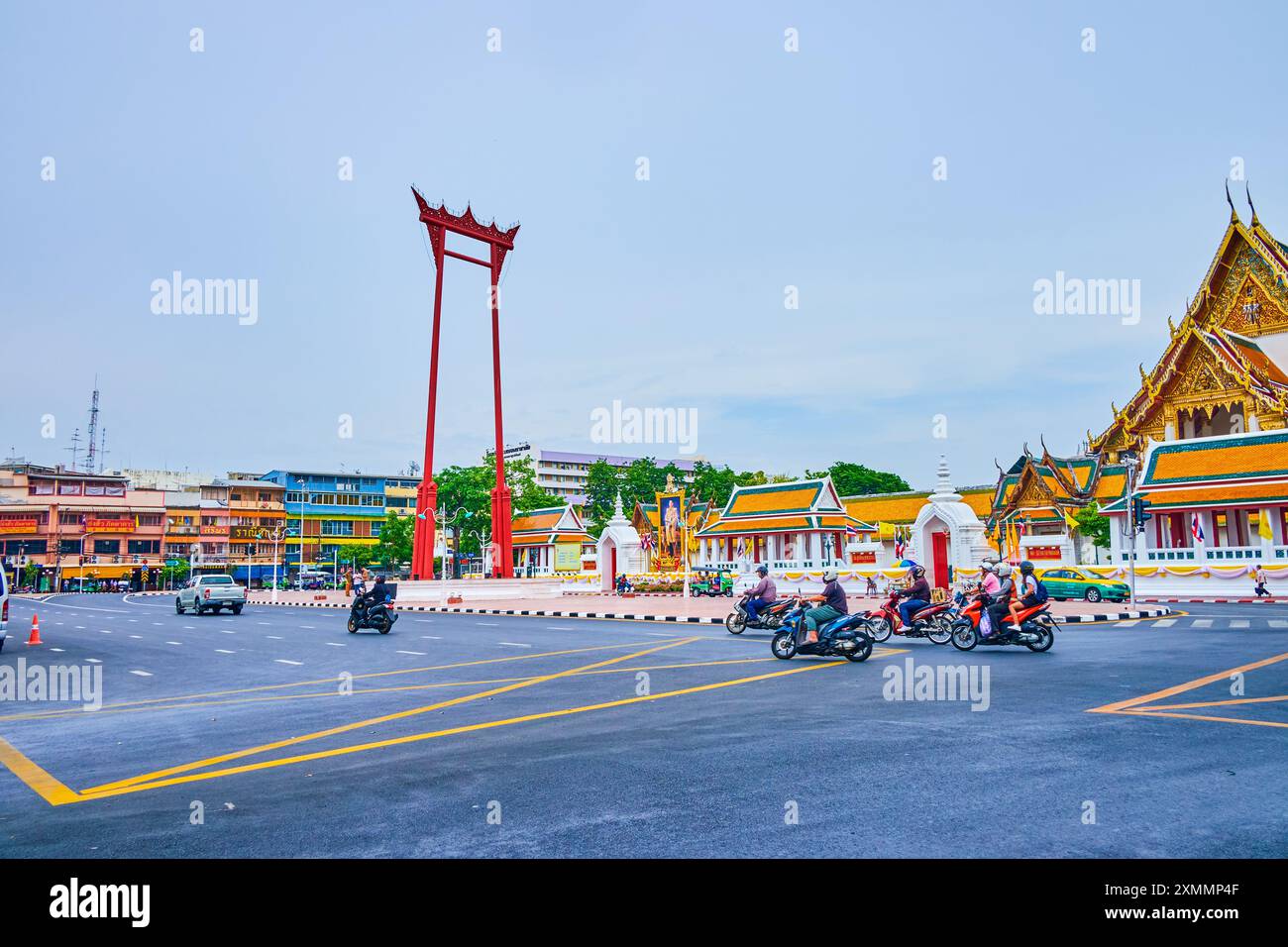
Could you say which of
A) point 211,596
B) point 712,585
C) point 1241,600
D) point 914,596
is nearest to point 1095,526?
point 1241,600

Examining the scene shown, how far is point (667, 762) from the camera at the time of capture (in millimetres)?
6043

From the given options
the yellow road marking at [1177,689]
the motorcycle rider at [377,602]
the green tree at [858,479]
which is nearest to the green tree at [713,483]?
the green tree at [858,479]

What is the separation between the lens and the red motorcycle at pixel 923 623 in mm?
15141

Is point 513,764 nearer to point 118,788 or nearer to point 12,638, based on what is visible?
point 118,788

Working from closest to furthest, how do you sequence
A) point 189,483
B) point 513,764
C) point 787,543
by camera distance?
1. point 513,764
2. point 787,543
3. point 189,483

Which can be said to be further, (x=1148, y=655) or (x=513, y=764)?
(x=1148, y=655)

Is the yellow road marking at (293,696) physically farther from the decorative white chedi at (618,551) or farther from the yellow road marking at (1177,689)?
the decorative white chedi at (618,551)

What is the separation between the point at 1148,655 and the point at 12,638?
23145 millimetres

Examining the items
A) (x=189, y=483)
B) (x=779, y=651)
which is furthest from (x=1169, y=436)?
(x=189, y=483)

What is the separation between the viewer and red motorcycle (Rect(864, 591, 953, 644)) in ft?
49.7

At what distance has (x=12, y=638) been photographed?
1997cm

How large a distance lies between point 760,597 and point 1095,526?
2625cm

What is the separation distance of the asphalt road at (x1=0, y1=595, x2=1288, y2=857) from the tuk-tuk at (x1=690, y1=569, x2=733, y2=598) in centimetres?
2651
